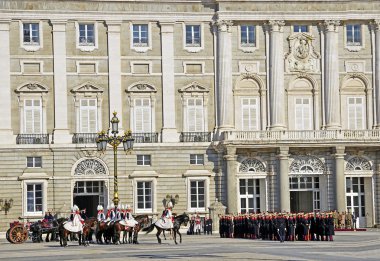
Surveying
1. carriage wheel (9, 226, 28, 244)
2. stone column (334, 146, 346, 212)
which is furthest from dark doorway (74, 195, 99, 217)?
stone column (334, 146, 346, 212)

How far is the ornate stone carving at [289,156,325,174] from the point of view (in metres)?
75.9

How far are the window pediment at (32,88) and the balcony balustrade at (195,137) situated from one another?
955 centimetres

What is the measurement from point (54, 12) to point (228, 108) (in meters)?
13.1

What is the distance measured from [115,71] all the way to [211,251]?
31270 mm

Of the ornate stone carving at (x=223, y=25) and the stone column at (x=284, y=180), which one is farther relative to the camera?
the ornate stone carving at (x=223, y=25)

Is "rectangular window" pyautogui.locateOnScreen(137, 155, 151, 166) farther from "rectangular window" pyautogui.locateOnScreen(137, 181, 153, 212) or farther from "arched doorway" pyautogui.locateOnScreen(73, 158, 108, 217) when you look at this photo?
"arched doorway" pyautogui.locateOnScreen(73, 158, 108, 217)

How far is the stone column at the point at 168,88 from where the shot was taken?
7488cm

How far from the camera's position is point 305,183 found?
76.5m

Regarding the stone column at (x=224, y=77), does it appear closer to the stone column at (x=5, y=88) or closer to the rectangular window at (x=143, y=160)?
the rectangular window at (x=143, y=160)

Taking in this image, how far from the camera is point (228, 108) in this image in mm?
75062

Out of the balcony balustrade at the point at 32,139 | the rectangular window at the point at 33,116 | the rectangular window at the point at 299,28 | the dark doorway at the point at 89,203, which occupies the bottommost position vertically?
the dark doorway at the point at 89,203

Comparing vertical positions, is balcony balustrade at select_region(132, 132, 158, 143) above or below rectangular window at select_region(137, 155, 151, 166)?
above

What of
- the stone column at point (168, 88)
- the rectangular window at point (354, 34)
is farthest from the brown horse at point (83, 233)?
the rectangular window at point (354, 34)

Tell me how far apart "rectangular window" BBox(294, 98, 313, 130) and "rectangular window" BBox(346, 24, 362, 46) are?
4.99 meters
